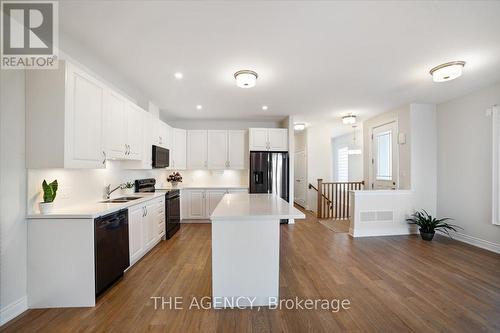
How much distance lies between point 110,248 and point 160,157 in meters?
2.19

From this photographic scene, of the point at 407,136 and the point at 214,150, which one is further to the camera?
the point at 214,150

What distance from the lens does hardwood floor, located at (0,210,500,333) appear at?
1.83m

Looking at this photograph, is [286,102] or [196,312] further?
[286,102]

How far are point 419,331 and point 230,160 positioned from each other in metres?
4.44

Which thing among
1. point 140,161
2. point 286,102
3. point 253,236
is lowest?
point 253,236

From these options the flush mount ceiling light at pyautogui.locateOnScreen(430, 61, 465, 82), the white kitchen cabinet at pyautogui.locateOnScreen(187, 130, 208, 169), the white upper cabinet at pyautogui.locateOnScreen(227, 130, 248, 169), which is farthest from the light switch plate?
the white kitchen cabinet at pyautogui.locateOnScreen(187, 130, 208, 169)

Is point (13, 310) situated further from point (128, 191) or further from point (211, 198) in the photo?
point (211, 198)

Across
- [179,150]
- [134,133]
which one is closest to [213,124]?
[179,150]

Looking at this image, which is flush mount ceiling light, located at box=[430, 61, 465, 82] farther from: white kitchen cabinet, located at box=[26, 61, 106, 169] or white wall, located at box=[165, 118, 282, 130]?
white kitchen cabinet, located at box=[26, 61, 106, 169]

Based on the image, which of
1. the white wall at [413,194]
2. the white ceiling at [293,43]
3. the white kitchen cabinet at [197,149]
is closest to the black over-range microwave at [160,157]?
the white kitchen cabinet at [197,149]

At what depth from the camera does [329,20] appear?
1900mm

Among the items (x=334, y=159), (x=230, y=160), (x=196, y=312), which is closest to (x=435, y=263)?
(x=196, y=312)

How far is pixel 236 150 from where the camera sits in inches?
216

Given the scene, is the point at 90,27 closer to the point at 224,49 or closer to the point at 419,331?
the point at 224,49
